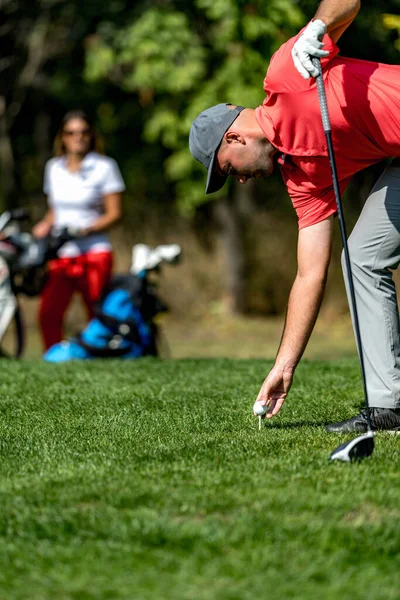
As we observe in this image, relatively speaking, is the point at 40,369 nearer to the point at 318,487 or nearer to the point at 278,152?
the point at 278,152

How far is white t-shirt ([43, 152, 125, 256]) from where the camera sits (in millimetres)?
8555

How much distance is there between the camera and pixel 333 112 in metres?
4.20

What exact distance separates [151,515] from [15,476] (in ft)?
2.51

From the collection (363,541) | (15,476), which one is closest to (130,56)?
(15,476)

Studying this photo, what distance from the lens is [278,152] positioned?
14.5 feet

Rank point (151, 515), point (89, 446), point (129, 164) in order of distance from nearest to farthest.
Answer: point (151, 515) < point (89, 446) < point (129, 164)

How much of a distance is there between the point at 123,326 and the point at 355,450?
15.6ft

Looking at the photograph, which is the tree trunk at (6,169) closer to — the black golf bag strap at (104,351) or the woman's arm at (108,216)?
the woman's arm at (108,216)

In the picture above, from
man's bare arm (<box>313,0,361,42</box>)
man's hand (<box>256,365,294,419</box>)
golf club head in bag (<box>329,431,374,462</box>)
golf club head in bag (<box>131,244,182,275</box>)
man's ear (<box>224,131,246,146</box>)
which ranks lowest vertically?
golf club head in bag (<box>329,431,374,462</box>)

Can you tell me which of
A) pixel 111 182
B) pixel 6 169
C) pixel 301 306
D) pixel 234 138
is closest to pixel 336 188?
pixel 234 138

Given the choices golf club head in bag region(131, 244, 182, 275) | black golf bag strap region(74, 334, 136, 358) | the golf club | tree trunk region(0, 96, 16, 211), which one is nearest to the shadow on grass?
the golf club

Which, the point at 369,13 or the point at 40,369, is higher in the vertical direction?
the point at 369,13

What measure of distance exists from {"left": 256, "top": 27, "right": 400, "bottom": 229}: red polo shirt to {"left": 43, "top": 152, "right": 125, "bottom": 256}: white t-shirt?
433 centimetres

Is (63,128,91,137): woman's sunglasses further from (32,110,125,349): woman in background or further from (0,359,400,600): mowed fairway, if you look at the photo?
(0,359,400,600): mowed fairway
